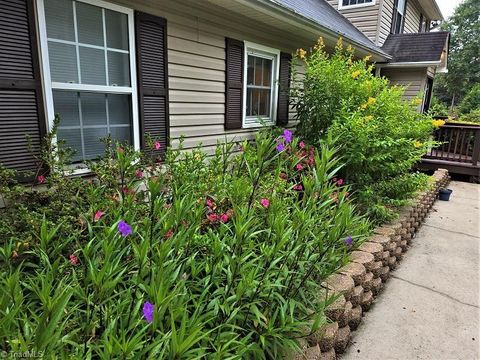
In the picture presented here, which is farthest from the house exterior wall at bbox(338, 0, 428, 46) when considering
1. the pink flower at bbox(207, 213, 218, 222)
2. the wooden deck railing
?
the pink flower at bbox(207, 213, 218, 222)

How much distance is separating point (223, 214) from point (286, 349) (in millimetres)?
1027

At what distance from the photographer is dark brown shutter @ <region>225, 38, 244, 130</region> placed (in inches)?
179

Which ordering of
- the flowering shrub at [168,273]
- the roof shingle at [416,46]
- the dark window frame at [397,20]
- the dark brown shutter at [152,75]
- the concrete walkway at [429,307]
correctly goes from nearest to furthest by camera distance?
the flowering shrub at [168,273] < the concrete walkway at [429,307] < the dark brown shutter at [152,75] < the roof shingle at [416,46] < the dark window frame at [397,20]

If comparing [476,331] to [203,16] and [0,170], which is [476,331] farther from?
[203,16]

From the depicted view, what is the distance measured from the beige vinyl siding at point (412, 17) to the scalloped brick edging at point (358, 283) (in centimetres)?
1002

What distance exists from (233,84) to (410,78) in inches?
295

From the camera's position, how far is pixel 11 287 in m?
1.29

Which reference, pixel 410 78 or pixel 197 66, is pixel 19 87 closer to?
pixel 197 66

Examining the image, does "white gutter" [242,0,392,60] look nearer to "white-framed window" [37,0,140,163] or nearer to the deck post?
"white-framed window" [37,0,140,163]

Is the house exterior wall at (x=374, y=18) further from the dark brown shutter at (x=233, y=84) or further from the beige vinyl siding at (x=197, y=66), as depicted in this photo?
the dark brown shutter at (x=233, y=84)

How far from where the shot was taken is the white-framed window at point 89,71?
2688 mm

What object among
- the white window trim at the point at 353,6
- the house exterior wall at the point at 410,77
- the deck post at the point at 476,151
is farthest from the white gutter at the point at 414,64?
the deck post at the point at 476,151

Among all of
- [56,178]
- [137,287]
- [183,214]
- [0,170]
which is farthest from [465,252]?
[0,170]

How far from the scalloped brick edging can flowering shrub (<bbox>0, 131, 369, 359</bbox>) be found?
0.42 feet
